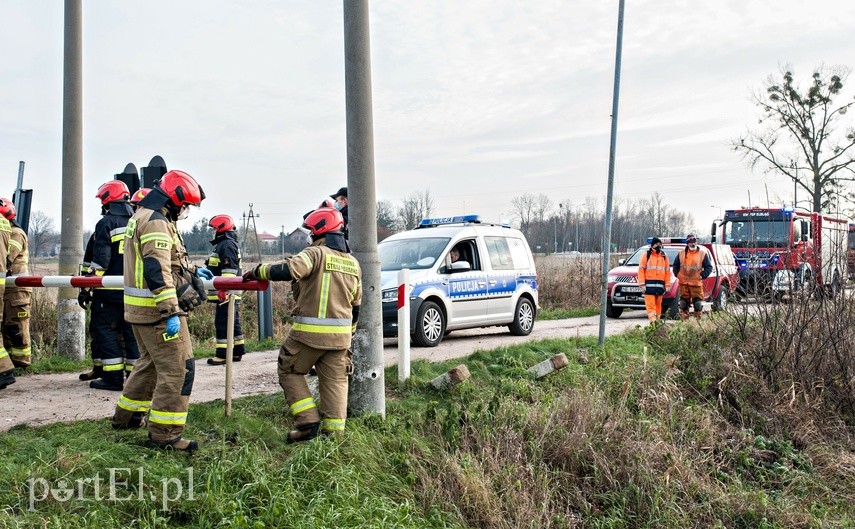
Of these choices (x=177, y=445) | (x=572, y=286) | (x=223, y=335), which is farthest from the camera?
(x=572, y=286)

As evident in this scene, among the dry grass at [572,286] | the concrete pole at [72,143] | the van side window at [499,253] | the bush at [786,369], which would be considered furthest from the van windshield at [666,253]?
the concrete pole at [72,143]

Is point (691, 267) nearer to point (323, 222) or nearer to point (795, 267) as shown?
point (795, 267)

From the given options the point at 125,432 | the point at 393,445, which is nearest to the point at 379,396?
the point at 393,445

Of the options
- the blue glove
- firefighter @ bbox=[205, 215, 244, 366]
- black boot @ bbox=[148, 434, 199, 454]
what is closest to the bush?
firefighter @ bbox=[205, 215, 244, 366]

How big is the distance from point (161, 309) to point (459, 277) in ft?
21.9

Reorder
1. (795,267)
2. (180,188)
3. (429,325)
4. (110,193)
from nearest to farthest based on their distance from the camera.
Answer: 1. (180,188)
2. (110,193)
3. (795,267)
4. (429,325)

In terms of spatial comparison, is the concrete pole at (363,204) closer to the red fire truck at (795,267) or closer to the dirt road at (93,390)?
the dirt road at (93,390)

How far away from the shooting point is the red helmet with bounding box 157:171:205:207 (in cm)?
530

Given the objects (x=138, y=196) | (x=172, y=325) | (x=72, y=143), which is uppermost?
(x=72, y=143)

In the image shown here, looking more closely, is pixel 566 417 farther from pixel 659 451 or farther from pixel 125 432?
pixel 125 432

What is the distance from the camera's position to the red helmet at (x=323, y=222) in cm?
570

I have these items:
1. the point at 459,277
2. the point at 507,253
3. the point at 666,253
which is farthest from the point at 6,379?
the point at 666,253

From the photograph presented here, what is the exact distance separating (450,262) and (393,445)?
553 centimetres

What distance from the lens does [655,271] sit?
13.3 m
